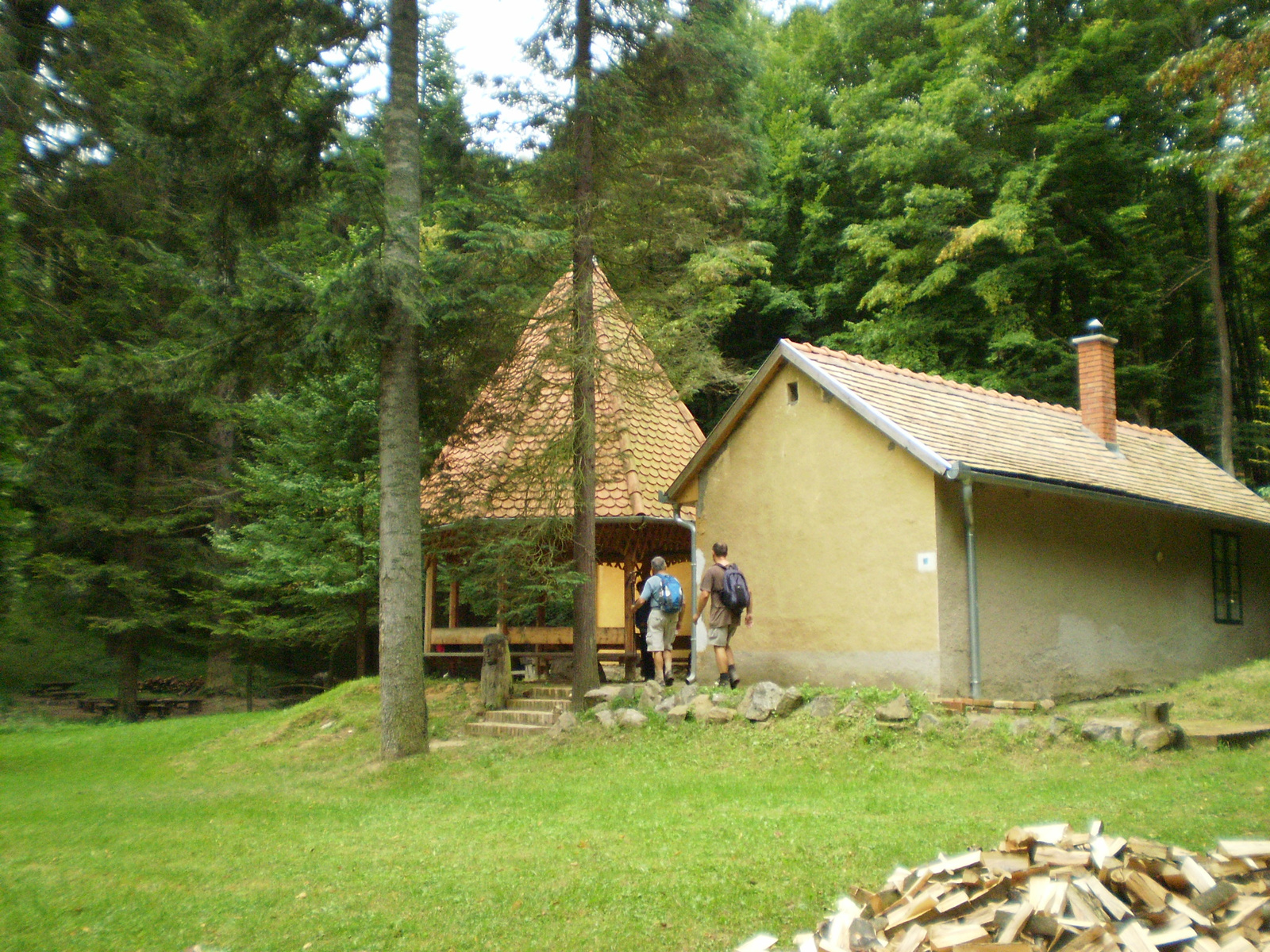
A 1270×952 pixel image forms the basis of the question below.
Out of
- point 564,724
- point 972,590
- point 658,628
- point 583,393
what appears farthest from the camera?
point 658,628

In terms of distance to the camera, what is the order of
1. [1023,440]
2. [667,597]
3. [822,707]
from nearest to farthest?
[822,707] → [667,597] → [1023,440]

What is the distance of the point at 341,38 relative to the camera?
42.3 ft

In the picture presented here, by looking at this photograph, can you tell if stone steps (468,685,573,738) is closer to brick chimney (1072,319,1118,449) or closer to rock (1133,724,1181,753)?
rock (1133,724,1181,753)

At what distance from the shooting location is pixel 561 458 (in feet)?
43.3

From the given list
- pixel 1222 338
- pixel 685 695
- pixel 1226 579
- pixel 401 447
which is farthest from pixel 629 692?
pixel 1222 338

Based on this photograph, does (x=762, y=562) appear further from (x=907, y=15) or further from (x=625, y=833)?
(x=907, y=15)

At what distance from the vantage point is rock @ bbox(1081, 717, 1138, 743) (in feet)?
31.3

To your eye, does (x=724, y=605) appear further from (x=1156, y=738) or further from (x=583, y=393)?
(x=1156, y=738)

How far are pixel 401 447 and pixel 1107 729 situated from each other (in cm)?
823

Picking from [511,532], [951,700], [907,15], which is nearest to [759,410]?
[511,532]

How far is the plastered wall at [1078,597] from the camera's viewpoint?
1230 centimetres

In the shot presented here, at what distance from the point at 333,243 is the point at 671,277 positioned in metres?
5.21

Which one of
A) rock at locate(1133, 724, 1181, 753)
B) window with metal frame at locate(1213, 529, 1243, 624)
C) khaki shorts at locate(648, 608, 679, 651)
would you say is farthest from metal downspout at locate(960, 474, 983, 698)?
window with metal frame at locate(1213, 529, 1243, 624)

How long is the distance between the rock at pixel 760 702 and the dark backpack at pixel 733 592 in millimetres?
1288
